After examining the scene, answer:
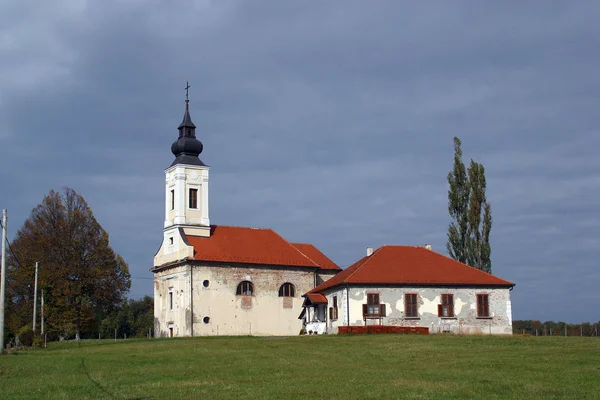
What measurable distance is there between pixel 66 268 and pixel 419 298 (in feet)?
88.7

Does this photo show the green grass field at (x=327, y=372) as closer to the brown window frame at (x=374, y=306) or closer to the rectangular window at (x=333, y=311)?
the brown window frame at (x=374, y=306)

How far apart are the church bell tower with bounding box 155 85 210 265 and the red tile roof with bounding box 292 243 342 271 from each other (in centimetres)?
934

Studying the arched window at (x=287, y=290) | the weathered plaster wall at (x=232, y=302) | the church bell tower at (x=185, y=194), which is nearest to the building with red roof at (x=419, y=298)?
the weathered plaster wall at (x=232, y=302)

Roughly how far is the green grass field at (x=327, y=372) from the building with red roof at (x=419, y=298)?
14084 mm

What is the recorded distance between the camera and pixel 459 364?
1066 inches

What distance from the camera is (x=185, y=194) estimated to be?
212ft

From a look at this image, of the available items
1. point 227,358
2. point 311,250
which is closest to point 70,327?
point 311,250

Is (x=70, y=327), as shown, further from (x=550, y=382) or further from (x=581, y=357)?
(x=550, y=382)

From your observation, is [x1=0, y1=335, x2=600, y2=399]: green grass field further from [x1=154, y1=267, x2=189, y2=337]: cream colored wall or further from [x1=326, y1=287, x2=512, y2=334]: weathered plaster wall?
[x1=154, y1=267, x2=189, y2=337]: cream colored wall

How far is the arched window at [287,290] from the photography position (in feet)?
208

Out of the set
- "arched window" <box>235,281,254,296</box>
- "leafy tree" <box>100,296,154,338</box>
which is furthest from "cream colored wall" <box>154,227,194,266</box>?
"leafy tree" <box>100,296,154,338</box>

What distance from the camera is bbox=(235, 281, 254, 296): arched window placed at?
A: 2432 inches

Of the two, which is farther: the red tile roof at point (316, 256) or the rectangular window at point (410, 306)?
the red tile roof at point (316, 256)

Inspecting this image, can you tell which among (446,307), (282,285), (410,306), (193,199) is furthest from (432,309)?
(193,199)
